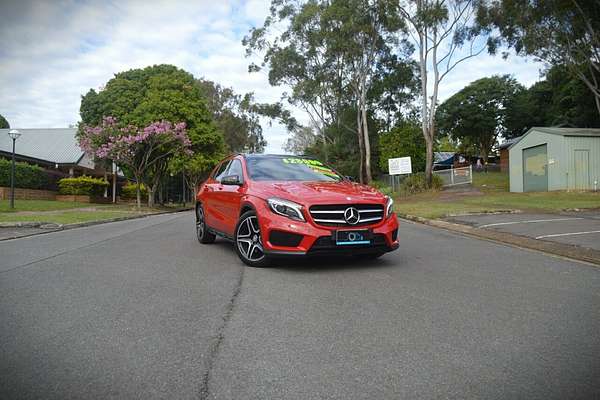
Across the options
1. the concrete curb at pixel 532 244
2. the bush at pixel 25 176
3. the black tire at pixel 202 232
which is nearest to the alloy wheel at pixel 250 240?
the black tire at pixel 202 232

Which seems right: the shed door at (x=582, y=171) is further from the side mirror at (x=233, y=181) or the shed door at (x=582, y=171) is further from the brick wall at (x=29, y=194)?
the brick wall at (x=29, y=194)

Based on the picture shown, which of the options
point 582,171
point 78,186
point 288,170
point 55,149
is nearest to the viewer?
point 288,170

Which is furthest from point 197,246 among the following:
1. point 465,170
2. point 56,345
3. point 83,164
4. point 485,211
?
point 83,164

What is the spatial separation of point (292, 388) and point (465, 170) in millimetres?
32437

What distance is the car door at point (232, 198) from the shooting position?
22.3 feet

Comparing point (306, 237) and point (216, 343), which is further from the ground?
point (306, 237)

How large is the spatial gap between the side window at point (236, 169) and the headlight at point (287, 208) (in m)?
1.39

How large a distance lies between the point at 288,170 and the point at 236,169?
0.95 metres

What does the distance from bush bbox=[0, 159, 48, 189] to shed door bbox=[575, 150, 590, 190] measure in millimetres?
31748

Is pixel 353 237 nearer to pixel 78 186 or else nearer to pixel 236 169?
pixel 236 169

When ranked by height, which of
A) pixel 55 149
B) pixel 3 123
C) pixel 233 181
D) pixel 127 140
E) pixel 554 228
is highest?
pixel 3 123

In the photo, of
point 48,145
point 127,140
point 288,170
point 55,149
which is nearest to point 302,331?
point 288,170

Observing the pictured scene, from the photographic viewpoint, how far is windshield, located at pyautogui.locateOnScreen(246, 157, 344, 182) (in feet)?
22.8

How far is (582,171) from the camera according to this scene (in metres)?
24.8
